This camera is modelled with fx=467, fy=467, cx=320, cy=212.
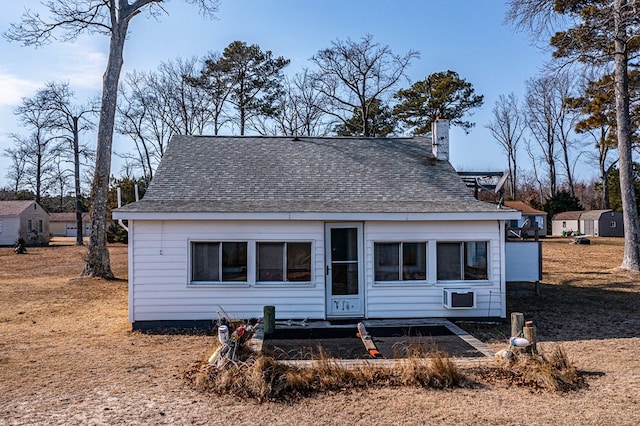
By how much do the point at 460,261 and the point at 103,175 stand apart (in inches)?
531

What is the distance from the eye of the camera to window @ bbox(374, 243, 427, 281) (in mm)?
9883

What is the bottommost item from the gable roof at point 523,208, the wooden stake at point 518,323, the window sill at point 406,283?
the wooden stake at point 518,323

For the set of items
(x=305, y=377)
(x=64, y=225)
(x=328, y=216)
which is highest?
(x=64, y=225)

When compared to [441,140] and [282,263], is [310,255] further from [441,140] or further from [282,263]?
[441,140]

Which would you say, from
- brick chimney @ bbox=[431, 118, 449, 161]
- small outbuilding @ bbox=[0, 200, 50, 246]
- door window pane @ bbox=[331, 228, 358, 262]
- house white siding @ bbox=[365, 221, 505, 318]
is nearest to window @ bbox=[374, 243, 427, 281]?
house white siding @ bbox=[365, 221, 505, 318]

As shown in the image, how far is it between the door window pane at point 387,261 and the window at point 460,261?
90 cm

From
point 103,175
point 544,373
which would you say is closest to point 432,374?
point 544,373

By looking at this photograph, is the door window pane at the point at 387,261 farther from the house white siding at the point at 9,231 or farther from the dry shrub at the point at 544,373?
the house white siding at the point at 9,231

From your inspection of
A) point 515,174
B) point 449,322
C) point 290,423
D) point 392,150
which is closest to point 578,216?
point 515,174

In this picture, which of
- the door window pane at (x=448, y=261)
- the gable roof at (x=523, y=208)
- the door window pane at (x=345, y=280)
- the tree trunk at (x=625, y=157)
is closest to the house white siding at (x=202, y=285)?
the door window pane at (x=345, y=280)

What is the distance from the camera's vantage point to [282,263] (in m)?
9.70

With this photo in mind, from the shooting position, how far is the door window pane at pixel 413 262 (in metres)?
9.91

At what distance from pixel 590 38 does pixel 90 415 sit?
19.9 metres

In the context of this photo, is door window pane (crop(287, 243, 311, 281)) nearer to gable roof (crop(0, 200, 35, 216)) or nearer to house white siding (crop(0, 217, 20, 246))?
gable roof (crop(0, 200, 35, 216))
